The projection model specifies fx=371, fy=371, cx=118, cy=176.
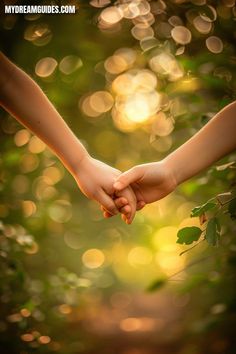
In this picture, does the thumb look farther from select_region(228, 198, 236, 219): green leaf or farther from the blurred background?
select_region(228, 198, 236, 219): green leaf

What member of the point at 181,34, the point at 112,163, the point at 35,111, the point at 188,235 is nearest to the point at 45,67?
the point at 181,34

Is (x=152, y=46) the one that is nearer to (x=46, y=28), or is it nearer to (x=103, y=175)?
(x=103, y=175)

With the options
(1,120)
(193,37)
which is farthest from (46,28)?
(193,37)

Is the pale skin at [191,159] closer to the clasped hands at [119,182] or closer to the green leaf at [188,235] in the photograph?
the clasped hands at [119,182]

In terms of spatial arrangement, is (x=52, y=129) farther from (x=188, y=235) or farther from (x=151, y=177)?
(x=188, y=235)

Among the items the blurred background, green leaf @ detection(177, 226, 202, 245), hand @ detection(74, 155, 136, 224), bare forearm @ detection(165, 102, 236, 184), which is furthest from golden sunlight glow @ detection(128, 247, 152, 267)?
green leaf @ detection(177, 226, 202, 245)

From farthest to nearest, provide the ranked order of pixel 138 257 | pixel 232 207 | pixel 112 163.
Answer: pixel 138 257 < pixel 112 163 < pixel 232 207
